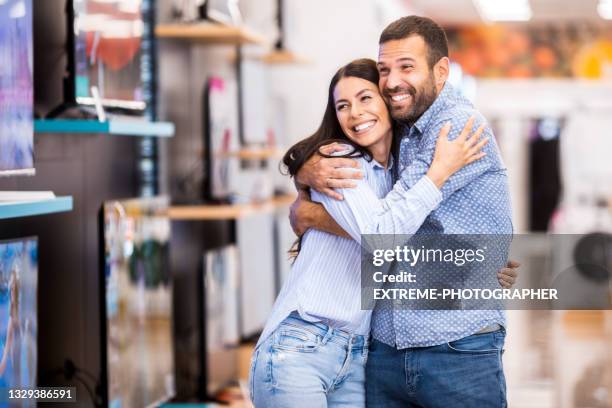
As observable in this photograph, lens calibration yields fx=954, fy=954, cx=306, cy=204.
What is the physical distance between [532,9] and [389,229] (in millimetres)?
8467

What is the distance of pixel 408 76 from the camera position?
192 centimetres

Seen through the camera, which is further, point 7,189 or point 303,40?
point 303,40

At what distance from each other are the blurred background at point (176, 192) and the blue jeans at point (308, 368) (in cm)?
50

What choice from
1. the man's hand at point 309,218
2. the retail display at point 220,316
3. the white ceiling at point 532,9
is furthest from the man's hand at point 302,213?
the white ceiling at point 532,9

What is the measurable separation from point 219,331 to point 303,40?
2127mm

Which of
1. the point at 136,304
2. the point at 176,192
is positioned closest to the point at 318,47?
the point at 176,192

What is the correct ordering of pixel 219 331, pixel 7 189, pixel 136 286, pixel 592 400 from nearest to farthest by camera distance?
pixel 7 189
pixel 136 286
pixel 592 400
pixel 219 331

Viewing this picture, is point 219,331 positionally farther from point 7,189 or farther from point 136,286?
point 7,189

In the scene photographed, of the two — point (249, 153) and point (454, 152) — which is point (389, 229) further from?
point (249, 153)

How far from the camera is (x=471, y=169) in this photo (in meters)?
1.89

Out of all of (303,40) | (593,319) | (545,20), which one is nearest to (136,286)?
(593,319)

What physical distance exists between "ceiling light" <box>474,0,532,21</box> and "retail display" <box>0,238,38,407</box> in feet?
23.9

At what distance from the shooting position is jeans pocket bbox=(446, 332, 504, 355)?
6.14 feet

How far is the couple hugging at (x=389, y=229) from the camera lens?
6.15ft
